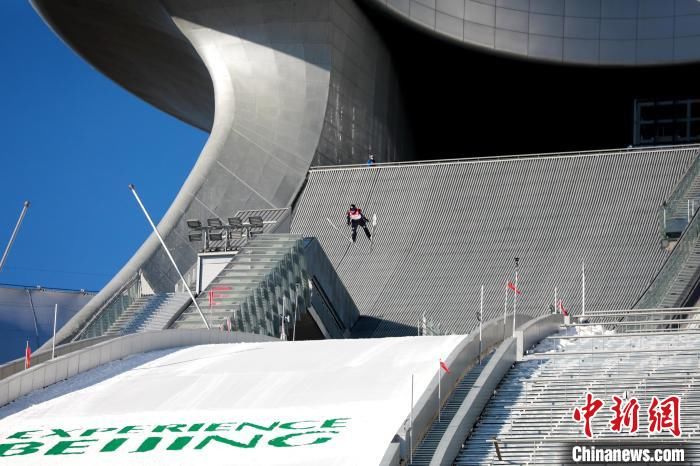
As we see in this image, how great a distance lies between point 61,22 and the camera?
4200 cm

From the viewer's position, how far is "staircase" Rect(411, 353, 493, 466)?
47.5ft

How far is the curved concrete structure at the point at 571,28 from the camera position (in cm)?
4047

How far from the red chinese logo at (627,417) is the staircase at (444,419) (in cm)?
184

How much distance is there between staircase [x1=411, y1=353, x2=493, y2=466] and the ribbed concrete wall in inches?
551

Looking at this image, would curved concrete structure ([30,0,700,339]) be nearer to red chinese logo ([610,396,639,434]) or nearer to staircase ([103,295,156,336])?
staircase ([103,295,156,336])

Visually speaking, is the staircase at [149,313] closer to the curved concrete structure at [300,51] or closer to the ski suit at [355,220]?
the curved concrete structure at [300,51]

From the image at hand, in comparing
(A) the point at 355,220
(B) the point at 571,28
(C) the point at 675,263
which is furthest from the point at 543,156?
(C) the point at 675,263

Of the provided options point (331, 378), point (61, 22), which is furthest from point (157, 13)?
point (331, 378)

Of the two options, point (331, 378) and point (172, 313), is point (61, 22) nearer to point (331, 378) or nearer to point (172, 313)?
point (172, 313)

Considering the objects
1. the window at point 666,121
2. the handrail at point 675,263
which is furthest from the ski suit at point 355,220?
the handrail at point 675,263

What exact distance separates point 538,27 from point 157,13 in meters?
11.1

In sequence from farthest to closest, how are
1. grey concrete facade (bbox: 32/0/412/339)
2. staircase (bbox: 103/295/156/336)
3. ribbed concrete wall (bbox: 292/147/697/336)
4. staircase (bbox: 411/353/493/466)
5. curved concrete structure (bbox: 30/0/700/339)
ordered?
curved concrete structure (bbox: 30/0/700/339) → grey concrete facade (bbox: 32/0/412/339) → ribbed concrete wall (bbox: 292/147/697/336) → staircase (bbox: 103/295/156/336) → staircase (bbox: 411/353/493/466)

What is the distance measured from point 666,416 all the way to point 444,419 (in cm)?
248

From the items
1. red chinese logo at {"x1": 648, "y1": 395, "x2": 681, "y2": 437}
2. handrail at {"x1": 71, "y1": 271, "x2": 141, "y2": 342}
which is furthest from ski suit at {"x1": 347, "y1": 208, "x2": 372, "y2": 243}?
red chinese logo at {"x1": 648, "y1": 395, "x2": 681, "y2": 437}
